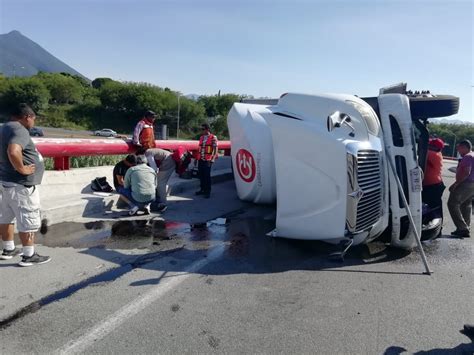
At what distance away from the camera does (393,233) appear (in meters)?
5.05

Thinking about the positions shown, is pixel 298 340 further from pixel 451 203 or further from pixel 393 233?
pixel 451 203

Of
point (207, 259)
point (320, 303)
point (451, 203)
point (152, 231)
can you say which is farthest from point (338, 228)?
point (451, 203)

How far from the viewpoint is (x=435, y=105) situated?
5.80 meters

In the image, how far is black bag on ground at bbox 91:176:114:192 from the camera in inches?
288

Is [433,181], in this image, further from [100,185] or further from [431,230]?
[100,185]

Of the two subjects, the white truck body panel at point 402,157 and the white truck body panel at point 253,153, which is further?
the white truck body panel at point 253,153

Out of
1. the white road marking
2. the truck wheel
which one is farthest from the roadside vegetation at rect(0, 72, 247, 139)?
the white road marking

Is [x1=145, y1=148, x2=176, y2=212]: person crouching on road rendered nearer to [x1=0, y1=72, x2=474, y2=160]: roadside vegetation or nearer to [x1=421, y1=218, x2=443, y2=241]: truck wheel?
[x1=421, y1=218, x2=443, y2=241]: truck wheel

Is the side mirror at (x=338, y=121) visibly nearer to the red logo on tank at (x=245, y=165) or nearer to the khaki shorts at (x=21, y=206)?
the red logo on tank at (x=245, y=165)

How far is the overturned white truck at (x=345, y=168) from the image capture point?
15.2 feet

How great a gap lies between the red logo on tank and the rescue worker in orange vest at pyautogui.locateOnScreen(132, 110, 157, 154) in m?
1.76

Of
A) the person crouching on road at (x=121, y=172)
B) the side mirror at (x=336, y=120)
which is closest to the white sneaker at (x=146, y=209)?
the person crouching on road at (x=121, y=172)

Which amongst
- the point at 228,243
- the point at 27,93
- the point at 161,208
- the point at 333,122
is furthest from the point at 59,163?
the point at 27,93

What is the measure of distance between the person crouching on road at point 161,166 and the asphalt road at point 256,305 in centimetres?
202
